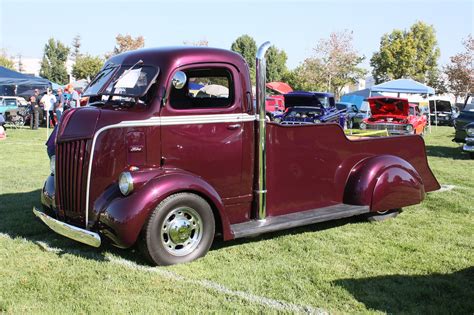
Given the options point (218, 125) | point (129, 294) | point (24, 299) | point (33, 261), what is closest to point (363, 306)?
point (129, 294)

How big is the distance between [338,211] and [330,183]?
1.18 feet

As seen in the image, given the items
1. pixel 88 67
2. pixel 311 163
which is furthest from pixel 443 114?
pixel 88 67

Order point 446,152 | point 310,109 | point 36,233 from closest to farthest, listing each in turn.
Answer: point 36,233 < point 446,152 < point 310,109

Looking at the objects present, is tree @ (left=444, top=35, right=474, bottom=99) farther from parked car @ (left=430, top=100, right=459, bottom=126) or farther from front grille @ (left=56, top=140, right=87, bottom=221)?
front grille @ (left=56, top=140, right=87, bottom=221)

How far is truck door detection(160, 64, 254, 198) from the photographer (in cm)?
463

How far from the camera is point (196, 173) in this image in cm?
475

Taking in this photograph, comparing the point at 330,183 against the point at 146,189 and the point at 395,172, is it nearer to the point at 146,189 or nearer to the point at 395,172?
the point at 395,172

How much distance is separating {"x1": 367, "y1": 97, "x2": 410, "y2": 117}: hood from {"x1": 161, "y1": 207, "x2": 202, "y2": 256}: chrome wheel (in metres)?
14.2

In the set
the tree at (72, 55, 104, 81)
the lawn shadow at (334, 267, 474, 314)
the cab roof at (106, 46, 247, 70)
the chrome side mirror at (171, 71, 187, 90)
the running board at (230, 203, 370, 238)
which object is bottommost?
the lawn shadow at (334, 267, 474, 314)

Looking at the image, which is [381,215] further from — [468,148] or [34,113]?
[34,113]

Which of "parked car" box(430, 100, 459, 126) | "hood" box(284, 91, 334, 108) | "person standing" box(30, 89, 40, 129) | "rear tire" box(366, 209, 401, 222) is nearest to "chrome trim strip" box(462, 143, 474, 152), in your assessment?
"hood" box(284, 91, 334, 108)

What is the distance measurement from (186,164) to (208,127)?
43 centimetres

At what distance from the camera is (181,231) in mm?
4512

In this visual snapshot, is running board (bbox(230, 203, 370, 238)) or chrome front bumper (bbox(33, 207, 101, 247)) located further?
running board (bbox(230, 203, 370, 238))
